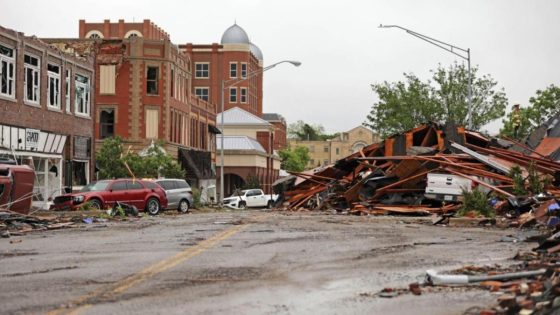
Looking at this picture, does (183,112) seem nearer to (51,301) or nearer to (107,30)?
(107,30)

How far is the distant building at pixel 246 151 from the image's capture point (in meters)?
91.2

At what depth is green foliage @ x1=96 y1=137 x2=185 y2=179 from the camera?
167ft

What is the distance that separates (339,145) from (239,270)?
16766 centimetres

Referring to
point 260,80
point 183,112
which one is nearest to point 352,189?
point 183,112

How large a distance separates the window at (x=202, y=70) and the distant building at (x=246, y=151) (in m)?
5.59

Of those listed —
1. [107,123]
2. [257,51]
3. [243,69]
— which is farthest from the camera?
[257,51]

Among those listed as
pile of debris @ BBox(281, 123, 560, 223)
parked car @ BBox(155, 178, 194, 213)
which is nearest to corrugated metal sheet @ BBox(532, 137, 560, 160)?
pile of debris @ BBox(281, 123, 560, 223)

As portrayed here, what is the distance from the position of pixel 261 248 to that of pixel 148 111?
48.6m

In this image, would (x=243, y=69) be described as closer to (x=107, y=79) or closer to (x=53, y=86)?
(x=107, y=79)

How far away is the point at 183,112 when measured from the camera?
67438 mm

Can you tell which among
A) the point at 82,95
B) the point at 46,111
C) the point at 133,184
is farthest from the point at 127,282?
the point at 82,95

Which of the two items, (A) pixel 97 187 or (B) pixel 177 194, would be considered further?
(B) pixel 177 194

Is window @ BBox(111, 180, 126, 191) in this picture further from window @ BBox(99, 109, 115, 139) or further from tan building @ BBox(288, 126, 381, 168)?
tan building @ BBox(288, 126, 381, 168)

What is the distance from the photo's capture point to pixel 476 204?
2406 centimetres
